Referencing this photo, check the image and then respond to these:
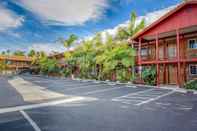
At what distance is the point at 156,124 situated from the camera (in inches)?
248

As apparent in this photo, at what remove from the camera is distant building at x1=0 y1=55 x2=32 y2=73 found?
70225mm

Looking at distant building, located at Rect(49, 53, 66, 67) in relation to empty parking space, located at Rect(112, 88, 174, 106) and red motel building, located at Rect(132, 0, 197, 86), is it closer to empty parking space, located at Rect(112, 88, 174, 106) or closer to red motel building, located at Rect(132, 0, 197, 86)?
red motel building, located at Rect(132, 0, 197, 86)

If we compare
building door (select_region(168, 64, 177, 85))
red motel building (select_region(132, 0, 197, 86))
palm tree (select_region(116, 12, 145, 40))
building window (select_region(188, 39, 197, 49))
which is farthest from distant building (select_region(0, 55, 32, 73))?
building window (select_region(188, 39, 197, 49))

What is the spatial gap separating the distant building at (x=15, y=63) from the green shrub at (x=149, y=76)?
60243mm

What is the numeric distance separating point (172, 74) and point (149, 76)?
9.03 feet

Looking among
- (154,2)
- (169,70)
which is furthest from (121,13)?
(169,70)

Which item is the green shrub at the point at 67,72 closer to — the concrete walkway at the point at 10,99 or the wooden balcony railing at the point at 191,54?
the wooden balcony railing at the point at 191,54

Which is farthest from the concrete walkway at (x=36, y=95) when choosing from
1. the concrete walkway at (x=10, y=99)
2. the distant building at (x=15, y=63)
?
the distant building at (x=15, y=63)

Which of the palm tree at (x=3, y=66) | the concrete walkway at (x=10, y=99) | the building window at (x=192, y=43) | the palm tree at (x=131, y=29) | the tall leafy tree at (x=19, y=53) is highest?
the tall leafy tree at (x=19, y=53)

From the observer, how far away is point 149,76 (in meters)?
22.1

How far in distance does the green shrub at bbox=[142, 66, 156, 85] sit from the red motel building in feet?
1.57

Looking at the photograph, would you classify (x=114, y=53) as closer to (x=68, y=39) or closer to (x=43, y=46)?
(x=68, y=39)

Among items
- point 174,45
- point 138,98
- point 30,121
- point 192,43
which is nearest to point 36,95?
point 138,98

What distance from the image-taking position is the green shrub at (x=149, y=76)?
21.7 metres
